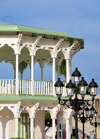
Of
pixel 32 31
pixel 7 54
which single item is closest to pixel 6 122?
pixel 7 54

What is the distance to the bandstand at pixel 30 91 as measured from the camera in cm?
2684

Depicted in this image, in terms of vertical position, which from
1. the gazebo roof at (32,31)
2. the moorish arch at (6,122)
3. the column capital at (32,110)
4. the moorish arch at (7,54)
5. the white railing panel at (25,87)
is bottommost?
the moorish arch at (6,122)

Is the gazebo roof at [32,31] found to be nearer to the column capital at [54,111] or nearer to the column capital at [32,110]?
the column capital at [32,110]

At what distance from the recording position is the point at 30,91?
27750 mm

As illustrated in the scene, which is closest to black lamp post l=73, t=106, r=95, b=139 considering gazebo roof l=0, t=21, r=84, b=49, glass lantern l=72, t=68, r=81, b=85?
gazebo roof l=0, t=21, r=84, b=49

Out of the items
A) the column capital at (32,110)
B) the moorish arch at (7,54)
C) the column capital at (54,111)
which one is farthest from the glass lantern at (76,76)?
the moorish arch at (7,54)

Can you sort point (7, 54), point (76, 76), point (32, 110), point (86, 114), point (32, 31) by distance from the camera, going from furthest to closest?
point (7, 54) < point (86, 114) < point (32, 110) < point (32, 31) < point (76, 76)

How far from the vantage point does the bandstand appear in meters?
26.8

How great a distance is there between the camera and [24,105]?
27.4 meters

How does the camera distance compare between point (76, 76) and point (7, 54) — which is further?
point (7, 54)

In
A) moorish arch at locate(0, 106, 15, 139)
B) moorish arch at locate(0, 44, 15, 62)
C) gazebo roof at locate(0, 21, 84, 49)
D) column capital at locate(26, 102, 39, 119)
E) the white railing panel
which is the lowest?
moorish arch at locate(0, 106, 15, 139)

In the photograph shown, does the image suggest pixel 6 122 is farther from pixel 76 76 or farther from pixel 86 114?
pixel 76 76

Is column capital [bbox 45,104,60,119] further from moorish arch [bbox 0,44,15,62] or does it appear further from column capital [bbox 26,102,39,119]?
moorish arch [bbox 0,44,15,62]

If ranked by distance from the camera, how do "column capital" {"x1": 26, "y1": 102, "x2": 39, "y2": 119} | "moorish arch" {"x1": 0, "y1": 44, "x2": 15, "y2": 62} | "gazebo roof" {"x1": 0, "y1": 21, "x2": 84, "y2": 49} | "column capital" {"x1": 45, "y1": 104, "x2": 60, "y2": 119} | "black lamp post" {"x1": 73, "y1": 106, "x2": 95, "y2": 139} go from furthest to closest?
"moorish arch" {"x1": 0, "y1": 44, "x2": 15, "y2": 62} → "column capital" {"x1": 45, "y1": 104, "x2": 60, "y2": 119} → "column capital" {"x1": 26, "y1": 102, "x2": 39, "y2": 119} → "gazebo roof" {"x1": 0, "y1": 21, "x2": 84, "y2": 49} → "black lamp post" {"x1": 73, "y1": 106, "x2": 95, "y2": 139}
